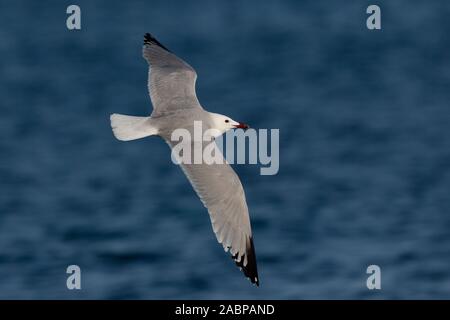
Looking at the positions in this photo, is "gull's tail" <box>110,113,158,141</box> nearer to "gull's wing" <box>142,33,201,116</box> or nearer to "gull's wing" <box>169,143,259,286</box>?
"gull's wing" <box>142,33,201,116</box>

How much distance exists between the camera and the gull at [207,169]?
6328 mm

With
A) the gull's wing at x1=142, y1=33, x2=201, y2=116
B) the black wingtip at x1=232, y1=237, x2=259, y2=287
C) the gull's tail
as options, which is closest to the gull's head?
the gull's wing at x1=142, y1=33, x2=201, y2=116

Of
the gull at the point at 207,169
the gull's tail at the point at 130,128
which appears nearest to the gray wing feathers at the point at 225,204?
the gull at the point at 207,169

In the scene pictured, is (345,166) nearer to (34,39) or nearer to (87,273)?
(87,273)

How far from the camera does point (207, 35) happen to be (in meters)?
17.4

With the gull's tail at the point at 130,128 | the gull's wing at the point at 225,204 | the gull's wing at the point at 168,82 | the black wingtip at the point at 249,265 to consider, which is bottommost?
the black wingtip at the point at 249,265

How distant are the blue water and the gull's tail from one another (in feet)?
9.67

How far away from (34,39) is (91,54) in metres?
1.05

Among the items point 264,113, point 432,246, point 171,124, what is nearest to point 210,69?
point 264,113

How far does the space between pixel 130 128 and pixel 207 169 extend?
0.51m

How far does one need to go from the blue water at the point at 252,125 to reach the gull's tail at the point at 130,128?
116 inches

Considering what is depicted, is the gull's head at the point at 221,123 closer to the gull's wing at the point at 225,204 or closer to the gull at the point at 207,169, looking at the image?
the gull at the point at 207,169

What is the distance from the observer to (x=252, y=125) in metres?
13.4

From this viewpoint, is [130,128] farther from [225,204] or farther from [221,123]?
[225,204]
